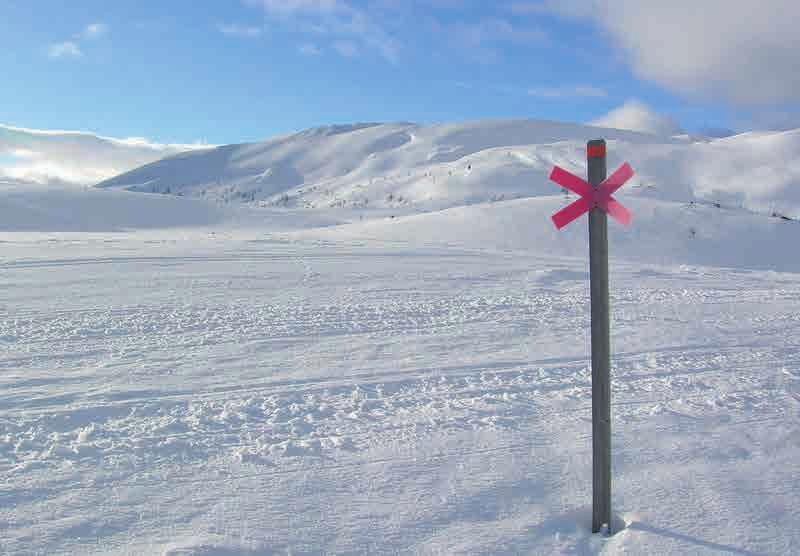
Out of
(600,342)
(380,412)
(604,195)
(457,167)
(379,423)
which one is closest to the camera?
(604,195)

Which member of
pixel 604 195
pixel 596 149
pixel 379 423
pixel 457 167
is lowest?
pixel 379 423

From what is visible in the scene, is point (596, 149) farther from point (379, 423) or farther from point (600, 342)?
point (379, 423)

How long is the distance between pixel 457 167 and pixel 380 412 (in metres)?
52.3

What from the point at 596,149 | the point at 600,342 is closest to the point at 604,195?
the point at 596,149

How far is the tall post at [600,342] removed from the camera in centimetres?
290

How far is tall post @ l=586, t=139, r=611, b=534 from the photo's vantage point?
9.53 feet

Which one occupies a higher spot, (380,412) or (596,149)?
(596,149)

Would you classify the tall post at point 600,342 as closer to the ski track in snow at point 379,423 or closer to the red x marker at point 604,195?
the red x marker at point 604,195

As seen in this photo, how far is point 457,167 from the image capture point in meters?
55.5

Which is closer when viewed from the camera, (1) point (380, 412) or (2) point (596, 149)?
(2) point (596, 149)

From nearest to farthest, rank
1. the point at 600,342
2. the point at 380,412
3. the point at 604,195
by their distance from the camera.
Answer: the point at 604,195 → the point at 600,342 → the point at 380,412

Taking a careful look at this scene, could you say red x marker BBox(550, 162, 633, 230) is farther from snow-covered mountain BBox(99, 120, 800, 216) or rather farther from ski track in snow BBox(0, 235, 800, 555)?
snow-covered mountain BBox(99, 120, 800, 216)

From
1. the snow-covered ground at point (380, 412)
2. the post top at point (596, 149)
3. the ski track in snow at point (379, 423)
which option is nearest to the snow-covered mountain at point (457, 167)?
the snow-covered ground at point (380, 412)

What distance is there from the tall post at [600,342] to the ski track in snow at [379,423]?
0.23 meters
